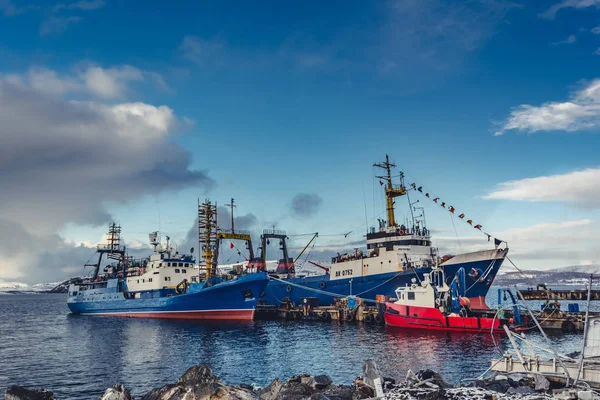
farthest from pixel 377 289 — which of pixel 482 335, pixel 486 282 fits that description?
pixel 482 335

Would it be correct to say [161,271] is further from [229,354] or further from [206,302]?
[229,354]

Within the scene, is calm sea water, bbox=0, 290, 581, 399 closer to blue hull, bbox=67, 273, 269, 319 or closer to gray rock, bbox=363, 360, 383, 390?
blue hull, bbox=67, 273, 269, 319

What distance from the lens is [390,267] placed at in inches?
2245

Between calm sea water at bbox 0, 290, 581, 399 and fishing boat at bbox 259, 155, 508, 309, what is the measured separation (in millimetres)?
8558

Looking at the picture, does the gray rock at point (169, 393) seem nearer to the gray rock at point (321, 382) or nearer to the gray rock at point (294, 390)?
the gray rock at point (294, 390)

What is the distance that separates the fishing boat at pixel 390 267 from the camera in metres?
50.5

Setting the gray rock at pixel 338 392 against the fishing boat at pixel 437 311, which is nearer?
the gray rock at pixel 338 392

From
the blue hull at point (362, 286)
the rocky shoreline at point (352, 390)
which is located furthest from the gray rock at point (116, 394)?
the blue hull at point (362, 286)

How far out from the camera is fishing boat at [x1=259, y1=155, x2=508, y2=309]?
166 ft

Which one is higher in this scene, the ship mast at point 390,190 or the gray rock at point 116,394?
A: the ship mast at point 390,190

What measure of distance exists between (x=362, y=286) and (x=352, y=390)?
42091mm

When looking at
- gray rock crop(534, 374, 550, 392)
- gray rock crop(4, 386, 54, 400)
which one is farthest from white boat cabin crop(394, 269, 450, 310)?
gray rock crop(4, 386, 54, 400)

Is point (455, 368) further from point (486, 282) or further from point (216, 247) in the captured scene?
point (216, 247)

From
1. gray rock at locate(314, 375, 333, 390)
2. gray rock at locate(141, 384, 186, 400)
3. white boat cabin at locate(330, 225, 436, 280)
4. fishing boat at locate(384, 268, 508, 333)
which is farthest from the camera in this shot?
white boat cabin at locate(330, 225, 436, 280)
